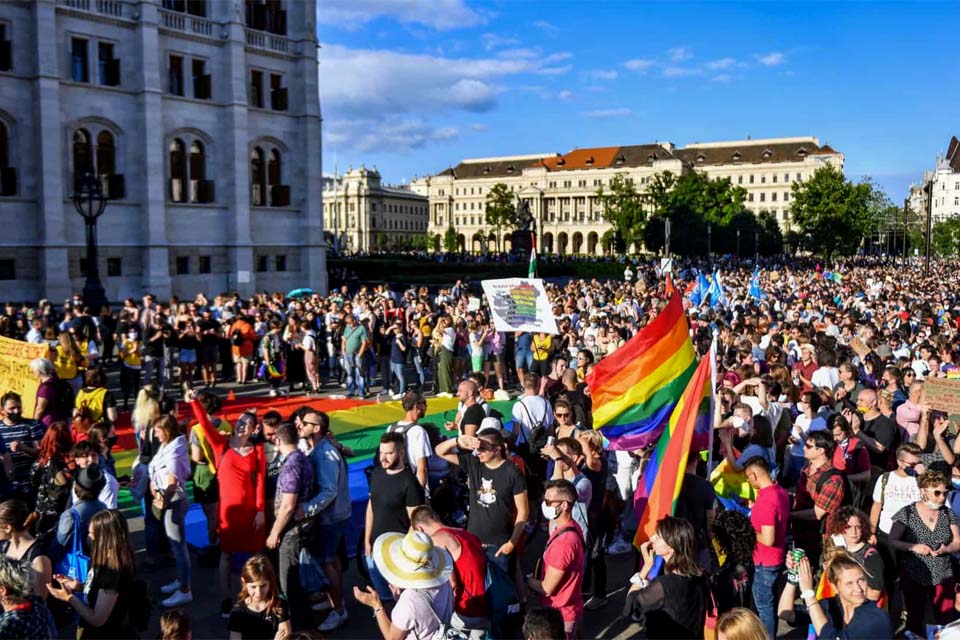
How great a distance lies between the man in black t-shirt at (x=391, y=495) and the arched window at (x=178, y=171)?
105ft

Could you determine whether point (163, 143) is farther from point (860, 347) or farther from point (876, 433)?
point (876, 433)

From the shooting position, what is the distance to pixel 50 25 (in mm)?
30281

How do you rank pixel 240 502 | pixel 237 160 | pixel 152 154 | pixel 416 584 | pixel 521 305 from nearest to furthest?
Result: pixel 416 584
pixel 240 502
pixel 521 305
pixel 152 154
pixel 237 160

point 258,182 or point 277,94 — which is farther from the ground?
point 277,94

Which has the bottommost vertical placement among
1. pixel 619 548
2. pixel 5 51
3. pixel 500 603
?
pixel 619 548

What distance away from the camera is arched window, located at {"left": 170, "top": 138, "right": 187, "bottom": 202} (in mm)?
35062

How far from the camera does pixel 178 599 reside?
6816 millimetres

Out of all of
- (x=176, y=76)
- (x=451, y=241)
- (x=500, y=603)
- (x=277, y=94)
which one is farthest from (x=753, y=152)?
(x=500, y=603)

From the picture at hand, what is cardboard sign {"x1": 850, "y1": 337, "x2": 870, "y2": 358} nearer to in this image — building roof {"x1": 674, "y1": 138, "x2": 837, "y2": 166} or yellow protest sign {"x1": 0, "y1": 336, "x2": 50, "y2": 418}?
yellow protest sign {"x1": 0, "y1": 336, "x2": 50, "y2": 418}

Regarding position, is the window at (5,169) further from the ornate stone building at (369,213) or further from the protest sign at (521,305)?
the ornate stone building at (369,213)

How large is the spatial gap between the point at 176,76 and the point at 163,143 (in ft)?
10.6

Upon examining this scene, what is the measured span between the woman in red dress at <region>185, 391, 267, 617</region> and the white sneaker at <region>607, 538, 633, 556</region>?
3.61m

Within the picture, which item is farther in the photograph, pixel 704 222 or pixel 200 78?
pixel 704 222

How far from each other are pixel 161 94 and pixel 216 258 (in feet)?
24.0
